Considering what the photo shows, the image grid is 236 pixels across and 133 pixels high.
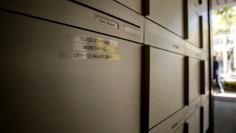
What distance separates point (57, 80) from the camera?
48 cm

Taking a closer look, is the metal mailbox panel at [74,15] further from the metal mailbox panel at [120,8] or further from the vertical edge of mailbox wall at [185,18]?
the vertical edge of mailbox wall at [185,18]

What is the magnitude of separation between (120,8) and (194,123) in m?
1.54

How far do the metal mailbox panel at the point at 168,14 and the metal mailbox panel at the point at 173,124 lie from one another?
59 cm

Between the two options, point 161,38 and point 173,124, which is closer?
point 161,38

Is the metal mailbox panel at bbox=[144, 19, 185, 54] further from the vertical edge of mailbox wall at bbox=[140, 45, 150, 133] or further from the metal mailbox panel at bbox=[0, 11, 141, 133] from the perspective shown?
the metal mailbox panel at bbox=[0, 11, 141, 133]

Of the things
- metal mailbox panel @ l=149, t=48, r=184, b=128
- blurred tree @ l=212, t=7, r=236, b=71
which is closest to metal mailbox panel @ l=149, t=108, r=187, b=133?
metal mailbox panel @ l=149, t=48, r=184, b=128

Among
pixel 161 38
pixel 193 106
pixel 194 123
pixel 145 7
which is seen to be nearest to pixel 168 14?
pixel 161 38

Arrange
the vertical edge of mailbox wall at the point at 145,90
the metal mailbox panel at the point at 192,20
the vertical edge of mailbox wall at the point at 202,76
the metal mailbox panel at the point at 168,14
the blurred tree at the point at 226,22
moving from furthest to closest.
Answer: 1. the blurred tree at the point at 226,22
2. the vertical edge of mailbox wall at the point at 202,76
3. the metal mailbox panel at the point at 192,20
4. the metal mailbox panel at the point at 168,14
5. the vertical edge of mailbox wall at the point at 145,90

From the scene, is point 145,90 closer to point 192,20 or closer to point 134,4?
point 134,4

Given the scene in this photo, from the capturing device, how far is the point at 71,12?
513 mm

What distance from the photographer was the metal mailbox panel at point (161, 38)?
3.04 feet

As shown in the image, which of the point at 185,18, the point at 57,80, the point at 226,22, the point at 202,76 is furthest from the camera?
the point at 226,22

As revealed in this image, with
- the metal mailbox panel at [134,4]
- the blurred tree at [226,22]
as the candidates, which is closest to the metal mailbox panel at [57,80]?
the metal mailbox panel at [134,4]

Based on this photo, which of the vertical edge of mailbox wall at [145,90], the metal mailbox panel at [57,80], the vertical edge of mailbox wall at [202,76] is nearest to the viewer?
the metal mailbox panel at [57,80]
